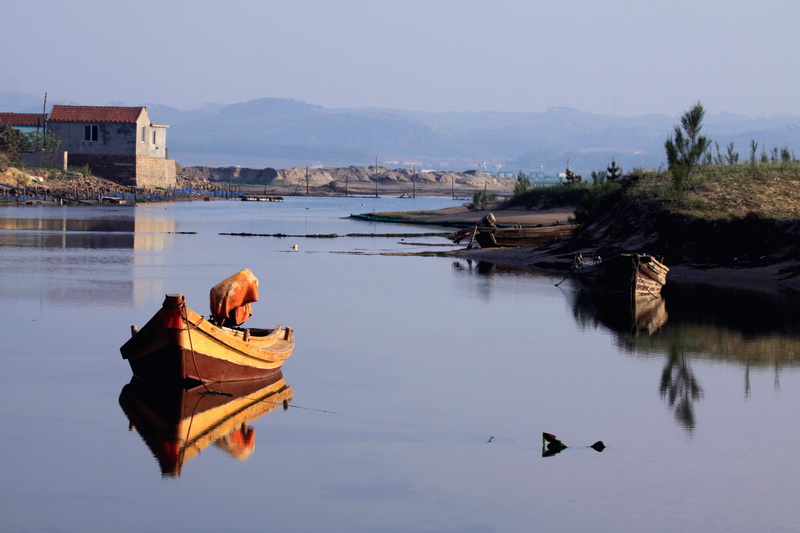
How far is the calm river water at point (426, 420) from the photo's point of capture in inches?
480

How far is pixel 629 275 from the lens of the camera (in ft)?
107

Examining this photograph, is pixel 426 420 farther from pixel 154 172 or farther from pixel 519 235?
pixel 154 172

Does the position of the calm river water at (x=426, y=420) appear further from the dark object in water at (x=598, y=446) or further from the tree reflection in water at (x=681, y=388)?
the dark object in water at (x=598, y=446)

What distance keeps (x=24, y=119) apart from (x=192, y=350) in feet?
325

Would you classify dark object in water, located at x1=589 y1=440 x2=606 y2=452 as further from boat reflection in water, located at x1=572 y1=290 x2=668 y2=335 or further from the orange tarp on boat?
boat reflection in water, located at x1=572 y1=290 x2=668 y2=335

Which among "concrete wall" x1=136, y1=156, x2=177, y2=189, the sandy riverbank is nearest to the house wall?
"concrete wall" x1=136, y1=156, x2=177, y2=189

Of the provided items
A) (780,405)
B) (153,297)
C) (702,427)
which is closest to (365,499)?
(702,427)

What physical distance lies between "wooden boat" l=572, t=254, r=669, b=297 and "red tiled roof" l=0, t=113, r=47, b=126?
83.6m

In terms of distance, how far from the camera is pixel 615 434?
51.5ft

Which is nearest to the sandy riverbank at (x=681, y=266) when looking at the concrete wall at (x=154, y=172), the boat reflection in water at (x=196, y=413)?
the boat reflection in water at (x=196, y=413)

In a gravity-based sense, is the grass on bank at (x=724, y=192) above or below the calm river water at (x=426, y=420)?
above

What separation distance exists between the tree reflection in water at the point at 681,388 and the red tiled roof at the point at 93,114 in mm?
87086

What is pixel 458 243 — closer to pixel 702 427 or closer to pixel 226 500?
pixel 702 427

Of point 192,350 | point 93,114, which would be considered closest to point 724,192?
point 192,350
